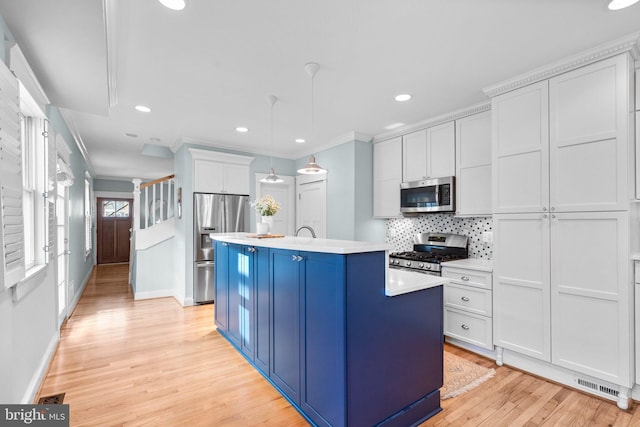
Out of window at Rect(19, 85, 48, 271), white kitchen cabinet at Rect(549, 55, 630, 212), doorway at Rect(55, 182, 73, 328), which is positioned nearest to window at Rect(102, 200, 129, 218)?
doorway at Rect(55, 182, 73, 328)

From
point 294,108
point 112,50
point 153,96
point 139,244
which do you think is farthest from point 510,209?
point 139,244

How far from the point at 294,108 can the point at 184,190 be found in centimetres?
245

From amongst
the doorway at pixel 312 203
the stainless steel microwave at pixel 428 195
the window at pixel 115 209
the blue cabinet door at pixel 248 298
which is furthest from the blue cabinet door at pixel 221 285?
the window at pixel 115 209

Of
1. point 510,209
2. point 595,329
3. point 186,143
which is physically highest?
point 186,143

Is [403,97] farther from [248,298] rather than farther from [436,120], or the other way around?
[248,298]

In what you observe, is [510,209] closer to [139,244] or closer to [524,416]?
[524,416]

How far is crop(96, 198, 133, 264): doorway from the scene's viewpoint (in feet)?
30.8

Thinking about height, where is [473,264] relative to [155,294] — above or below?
above

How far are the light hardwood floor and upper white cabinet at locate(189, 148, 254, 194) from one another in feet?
7.58

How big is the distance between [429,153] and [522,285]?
1.91m

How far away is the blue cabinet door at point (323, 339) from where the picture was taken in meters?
1.66

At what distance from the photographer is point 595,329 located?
2.26 meters

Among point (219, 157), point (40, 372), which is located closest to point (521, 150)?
point (219, 157)

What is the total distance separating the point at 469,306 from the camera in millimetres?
3053
